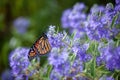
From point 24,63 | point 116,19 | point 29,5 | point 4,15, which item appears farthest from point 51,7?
point 116,19

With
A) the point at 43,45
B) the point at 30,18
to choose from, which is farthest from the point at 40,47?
the point at 30,18

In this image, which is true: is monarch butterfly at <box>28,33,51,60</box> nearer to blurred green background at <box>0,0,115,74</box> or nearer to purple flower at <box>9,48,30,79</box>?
purple flower at <box>9,48,30,79</box>

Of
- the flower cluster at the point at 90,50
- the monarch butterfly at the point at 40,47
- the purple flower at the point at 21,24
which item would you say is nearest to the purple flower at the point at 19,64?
the monarch butterfly at the point at 40,47

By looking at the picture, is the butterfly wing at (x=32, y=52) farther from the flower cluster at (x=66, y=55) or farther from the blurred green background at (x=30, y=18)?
the blurred green background at (x=30, y=18)

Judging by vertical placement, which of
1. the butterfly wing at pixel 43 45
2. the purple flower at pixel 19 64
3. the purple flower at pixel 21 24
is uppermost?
the purple flower at pixel 21 24

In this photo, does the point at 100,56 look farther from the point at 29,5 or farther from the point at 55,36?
the point at 29,5

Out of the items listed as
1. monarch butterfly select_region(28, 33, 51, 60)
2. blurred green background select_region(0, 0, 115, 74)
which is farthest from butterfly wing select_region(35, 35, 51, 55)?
blurred green background select_region(0, 0, 115, 74)
